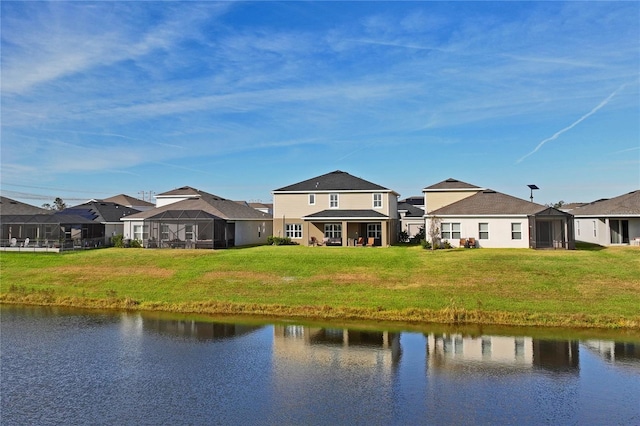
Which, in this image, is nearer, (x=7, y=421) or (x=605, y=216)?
(x=7, y=421)

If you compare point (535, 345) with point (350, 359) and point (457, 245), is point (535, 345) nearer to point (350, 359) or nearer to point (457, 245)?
point (350, 359)

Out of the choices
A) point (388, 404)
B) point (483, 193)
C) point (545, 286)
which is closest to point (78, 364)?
point (388, 404)

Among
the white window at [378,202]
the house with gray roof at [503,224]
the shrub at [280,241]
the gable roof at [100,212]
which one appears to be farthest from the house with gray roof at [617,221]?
the gable roof at [100,212]

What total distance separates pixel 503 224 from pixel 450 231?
4.50 m

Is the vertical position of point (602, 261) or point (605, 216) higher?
point (605, 216)

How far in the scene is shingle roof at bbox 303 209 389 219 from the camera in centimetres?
4562

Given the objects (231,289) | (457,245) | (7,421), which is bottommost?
(7,421)

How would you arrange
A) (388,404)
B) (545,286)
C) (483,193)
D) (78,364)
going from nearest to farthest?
(388,404), (78,364), (545,286), (483,193)

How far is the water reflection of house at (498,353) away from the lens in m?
18.4

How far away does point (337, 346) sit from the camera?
2119 centimetres

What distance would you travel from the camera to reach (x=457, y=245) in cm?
4216

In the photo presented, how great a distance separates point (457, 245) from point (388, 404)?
29582mm

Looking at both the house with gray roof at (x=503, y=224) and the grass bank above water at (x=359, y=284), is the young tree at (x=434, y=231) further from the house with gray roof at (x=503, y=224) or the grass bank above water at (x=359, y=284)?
the grass bank above water at (x=359, y=284)

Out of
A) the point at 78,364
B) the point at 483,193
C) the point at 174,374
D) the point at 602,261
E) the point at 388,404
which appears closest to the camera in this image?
the point at 388,404
